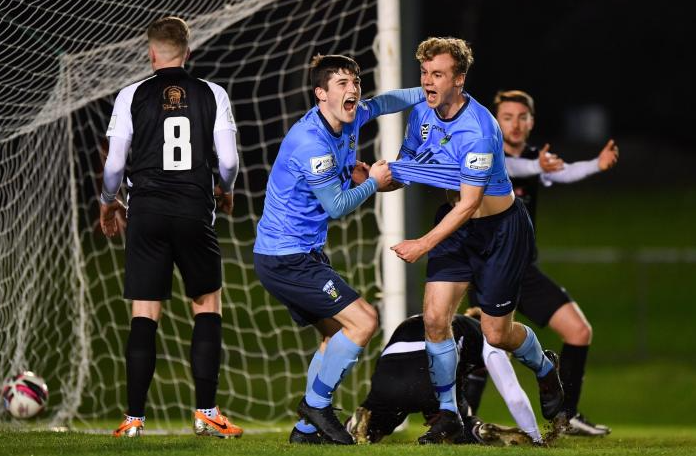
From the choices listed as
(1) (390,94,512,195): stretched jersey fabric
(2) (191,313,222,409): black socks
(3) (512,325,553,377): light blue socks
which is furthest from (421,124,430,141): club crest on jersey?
(2) (191,313,222,409): black socks

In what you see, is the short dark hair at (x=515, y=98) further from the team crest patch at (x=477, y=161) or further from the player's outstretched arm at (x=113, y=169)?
the player's outstretched arm at (x=113, y=169)

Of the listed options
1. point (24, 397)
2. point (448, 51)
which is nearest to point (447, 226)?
point (448, 51)

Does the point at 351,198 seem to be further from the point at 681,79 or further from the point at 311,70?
the point at 681,79

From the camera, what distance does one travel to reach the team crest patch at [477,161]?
19.7ft

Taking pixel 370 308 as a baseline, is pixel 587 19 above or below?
above

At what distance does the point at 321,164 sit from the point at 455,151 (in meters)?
0.73

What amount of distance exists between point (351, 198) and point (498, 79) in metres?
30.9

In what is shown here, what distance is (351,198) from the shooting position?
229 inches

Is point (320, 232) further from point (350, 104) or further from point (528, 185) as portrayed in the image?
point (528, 185)

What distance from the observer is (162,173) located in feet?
20.5

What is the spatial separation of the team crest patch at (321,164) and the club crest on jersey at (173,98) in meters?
0.81

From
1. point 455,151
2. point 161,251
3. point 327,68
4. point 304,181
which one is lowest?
point 161,251

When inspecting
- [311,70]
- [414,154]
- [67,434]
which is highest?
[311,70]

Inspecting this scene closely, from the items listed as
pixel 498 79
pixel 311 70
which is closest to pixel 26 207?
pixel 311 70
